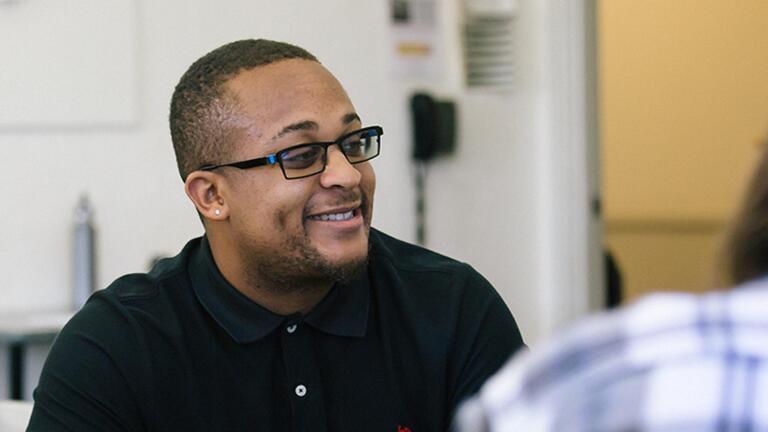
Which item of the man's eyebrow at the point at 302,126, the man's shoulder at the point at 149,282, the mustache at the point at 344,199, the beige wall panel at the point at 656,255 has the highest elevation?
the man's eyebrow at the point at 302,126

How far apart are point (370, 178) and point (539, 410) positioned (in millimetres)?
1062

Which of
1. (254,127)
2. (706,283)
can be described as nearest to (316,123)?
(254,127)

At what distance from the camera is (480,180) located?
4.20 meters

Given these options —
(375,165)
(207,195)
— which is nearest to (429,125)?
(375,165)

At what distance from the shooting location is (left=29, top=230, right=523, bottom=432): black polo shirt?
1556mm

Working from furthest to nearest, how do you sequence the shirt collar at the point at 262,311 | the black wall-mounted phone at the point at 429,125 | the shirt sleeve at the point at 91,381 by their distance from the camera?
the black wall-mounted phone at the point at 429,125, the shirt collar at the point at 262,311, the shirt sleeve at the point at 91,381

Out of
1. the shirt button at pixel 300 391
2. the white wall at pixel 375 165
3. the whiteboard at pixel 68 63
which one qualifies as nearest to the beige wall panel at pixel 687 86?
the white wall at pixel 375 165

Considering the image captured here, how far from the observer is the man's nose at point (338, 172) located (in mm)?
1697

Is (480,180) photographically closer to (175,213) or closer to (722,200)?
(175,213)

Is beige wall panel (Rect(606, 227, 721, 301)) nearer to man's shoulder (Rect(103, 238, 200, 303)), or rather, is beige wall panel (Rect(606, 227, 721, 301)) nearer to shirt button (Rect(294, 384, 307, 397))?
man's shoulder (Rect(103, 238, 200, 303))

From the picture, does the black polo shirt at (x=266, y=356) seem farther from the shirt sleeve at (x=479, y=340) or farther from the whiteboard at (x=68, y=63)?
the whiteboard at (x=68, y=63)

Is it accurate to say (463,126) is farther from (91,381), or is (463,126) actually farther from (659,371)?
(659,371)

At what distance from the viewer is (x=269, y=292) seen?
1.74m

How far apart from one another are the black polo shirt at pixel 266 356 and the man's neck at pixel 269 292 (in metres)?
0.02
